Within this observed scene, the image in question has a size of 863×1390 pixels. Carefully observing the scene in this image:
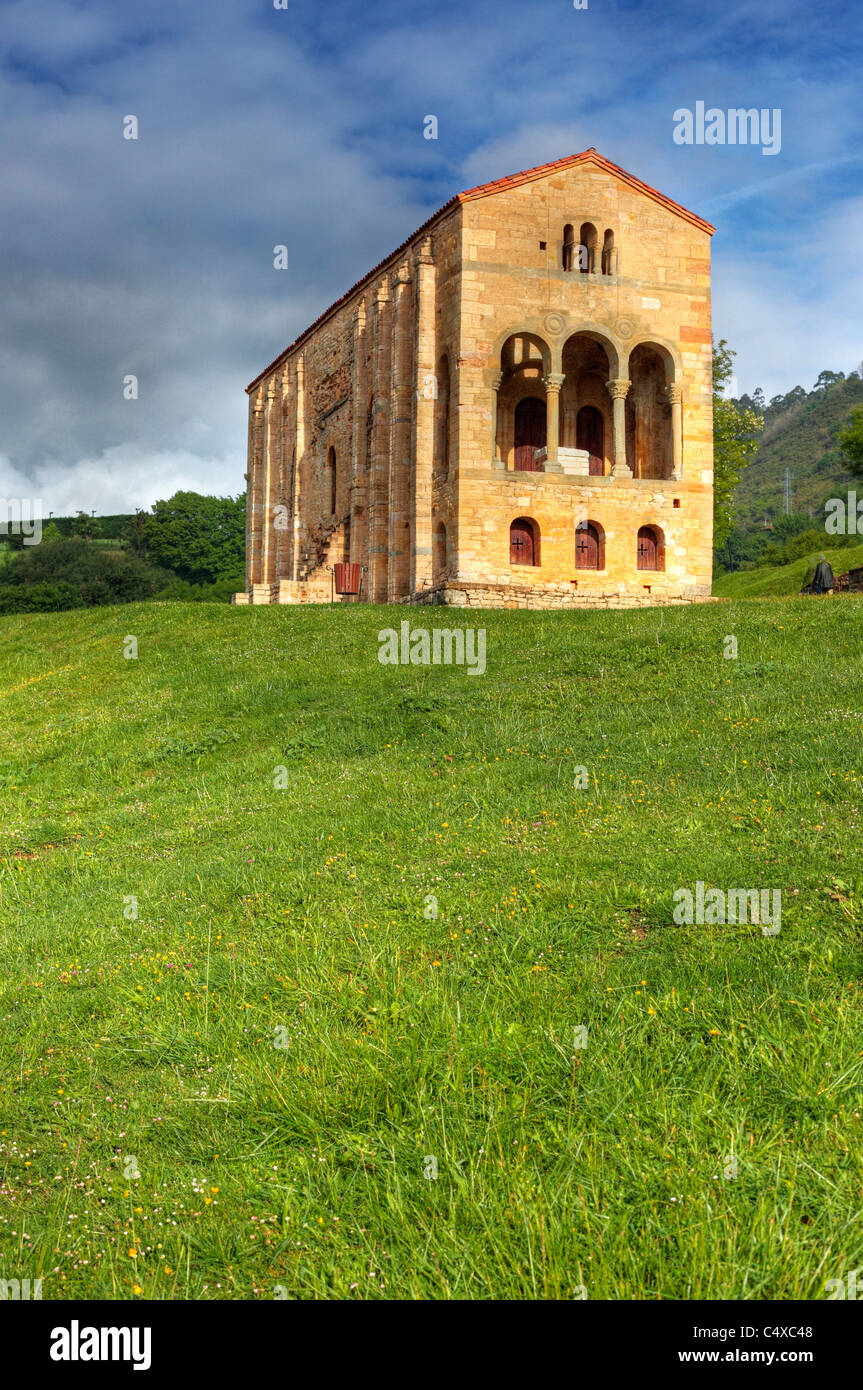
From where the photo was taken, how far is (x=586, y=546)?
32.0m

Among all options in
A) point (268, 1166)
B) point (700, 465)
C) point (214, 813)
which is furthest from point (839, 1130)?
point (700, 465)

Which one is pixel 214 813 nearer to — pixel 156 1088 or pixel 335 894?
pixel 335 894

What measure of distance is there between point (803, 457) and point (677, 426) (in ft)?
377

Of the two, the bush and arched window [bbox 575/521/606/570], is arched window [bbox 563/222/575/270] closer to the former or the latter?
arched window [bbox 575/521/606/570]

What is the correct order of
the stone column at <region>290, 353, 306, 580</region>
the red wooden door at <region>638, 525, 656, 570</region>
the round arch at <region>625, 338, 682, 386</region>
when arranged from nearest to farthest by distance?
the round arch at <region>625, 338, 682, 386</region>
the red wooden door at <region>638, 525, 656, 570</region>
the stone column at <region>290, 353, 306, 580</region>

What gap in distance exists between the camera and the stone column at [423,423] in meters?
32.2

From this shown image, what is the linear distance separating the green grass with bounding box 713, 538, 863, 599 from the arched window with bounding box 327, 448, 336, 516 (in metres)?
17.1

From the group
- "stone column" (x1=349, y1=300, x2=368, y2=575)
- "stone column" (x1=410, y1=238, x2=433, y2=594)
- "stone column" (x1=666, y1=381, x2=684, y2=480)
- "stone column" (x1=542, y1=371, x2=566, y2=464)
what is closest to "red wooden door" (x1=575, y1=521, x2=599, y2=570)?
"stone column" (x1=542, y1=371, x2=566, y2=464)

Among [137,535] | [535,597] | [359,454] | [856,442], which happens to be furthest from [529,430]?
[137,535]

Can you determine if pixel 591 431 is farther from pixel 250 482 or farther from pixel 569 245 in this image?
pixel 250 482

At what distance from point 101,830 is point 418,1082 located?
690 cm

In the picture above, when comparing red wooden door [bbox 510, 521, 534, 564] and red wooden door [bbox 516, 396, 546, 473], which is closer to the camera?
red wooden door [bbox 510, 521, 534, 564]

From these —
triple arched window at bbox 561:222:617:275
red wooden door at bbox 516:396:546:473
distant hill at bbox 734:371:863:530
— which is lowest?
red wooden door at bbox 516:396:546:473

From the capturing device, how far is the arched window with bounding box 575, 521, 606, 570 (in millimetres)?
31812
